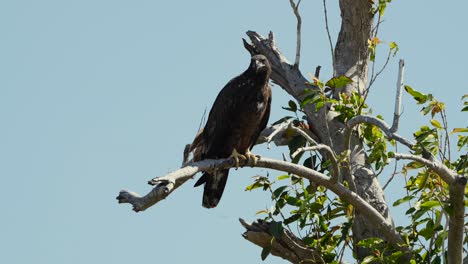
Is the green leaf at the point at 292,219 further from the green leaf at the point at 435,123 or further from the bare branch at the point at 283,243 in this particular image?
the green leaf at the point at 435,123

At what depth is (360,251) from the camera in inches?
302

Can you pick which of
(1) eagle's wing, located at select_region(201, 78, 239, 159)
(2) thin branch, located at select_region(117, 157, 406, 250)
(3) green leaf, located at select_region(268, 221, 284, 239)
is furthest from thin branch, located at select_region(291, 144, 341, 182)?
(1) eagle's wing, located at select_region(201, 78, 239, 159)

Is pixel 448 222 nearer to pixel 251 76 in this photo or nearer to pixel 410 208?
pixel 410 208

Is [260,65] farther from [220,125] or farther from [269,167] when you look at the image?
[269,167]

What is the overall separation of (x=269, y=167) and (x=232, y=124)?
4.26 ft

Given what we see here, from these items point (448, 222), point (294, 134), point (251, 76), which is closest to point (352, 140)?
point (294, 134)

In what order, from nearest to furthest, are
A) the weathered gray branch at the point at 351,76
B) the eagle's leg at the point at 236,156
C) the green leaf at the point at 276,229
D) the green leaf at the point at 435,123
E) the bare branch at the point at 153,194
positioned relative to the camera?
the bare branch at the point at 153,194 < the green leaf at the point at 435,123 < the green leaf at the point at 276,229 < the eagle's leg at the point at 236,156 < the weathered gray branch at the point at 351,76

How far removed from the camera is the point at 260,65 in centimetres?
796

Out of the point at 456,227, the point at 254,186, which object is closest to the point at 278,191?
the point at 254,186

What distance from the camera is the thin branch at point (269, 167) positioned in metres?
5.39

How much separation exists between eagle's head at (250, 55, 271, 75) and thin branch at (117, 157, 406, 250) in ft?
2.68

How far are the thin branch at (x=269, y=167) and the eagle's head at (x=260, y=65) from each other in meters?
0.82

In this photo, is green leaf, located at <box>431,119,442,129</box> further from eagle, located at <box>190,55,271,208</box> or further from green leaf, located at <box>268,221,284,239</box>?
eagle, located at <box>190,55,271,208</box>

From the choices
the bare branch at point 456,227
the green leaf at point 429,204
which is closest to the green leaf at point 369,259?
the green leaf at point 429,204
